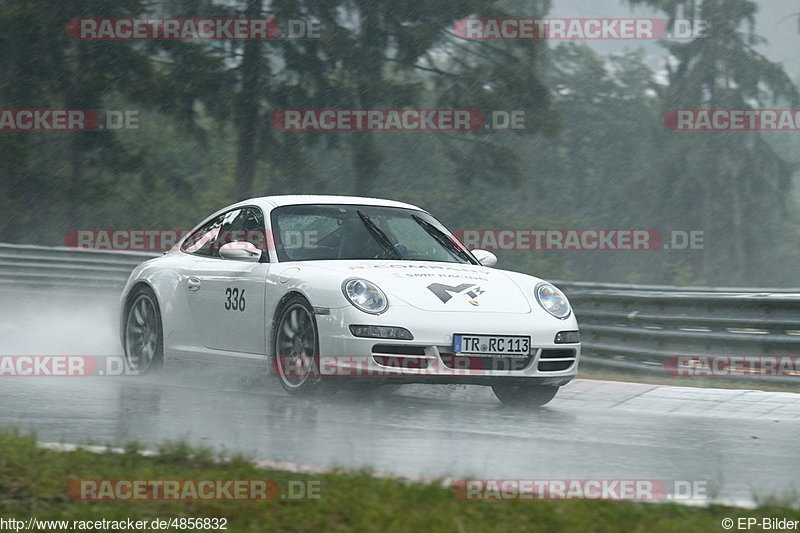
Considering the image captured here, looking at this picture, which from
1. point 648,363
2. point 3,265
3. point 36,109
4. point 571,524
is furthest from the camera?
point 36,109

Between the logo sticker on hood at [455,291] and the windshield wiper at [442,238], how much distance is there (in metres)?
1.00

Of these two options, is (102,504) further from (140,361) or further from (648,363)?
(648,363)

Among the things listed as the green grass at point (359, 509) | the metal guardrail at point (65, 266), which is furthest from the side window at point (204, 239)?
the metal guardrail at point (65, 266)

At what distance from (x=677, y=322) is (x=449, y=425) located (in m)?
4.90

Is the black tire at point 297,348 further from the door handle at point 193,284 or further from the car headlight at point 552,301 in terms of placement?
the car headlight at point 552,301

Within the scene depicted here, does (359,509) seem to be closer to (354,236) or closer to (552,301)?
(552,301)

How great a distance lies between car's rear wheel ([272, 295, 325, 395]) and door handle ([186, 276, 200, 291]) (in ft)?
3.63

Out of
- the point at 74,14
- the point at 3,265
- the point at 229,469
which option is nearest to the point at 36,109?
the point at 74,14

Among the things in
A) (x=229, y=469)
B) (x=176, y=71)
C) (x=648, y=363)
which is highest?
(x=176, y=71)

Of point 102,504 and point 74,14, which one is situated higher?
point 74,14

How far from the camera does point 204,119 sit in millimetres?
33156

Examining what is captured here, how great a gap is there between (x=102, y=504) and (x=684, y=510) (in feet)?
6.78

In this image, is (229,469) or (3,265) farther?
(3,265)

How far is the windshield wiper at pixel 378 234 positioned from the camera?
8883 millimetres
